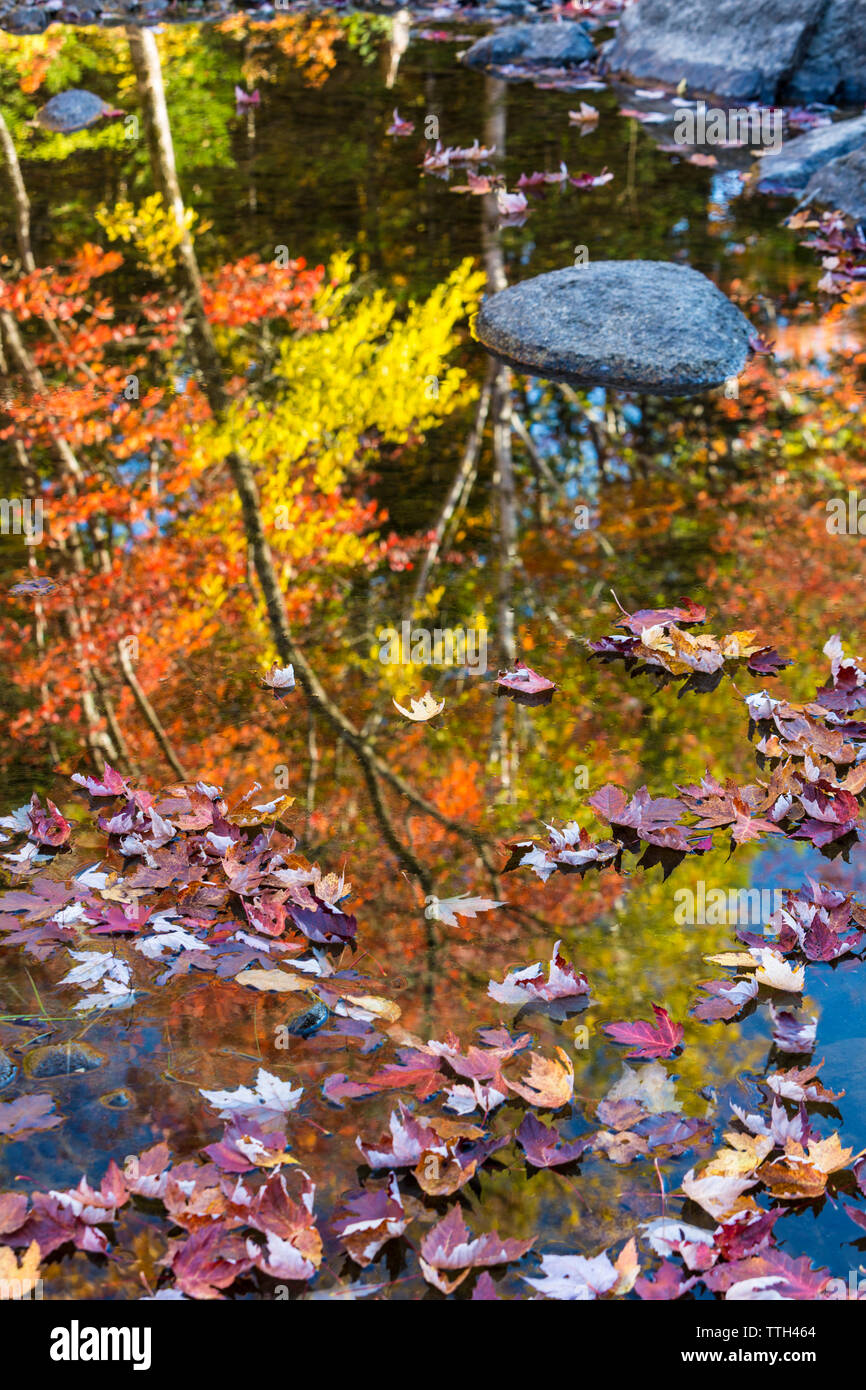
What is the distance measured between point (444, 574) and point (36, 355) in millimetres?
3467

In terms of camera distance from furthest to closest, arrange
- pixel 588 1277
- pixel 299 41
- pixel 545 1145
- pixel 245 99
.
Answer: pixel 299 41, pixel 245 99, pixel 545 1145, pixel 588 1277

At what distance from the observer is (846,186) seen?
8.85 meters

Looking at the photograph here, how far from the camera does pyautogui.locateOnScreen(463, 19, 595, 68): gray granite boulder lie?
46.3ft

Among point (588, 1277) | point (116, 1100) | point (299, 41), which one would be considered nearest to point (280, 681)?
point (116, 1100)

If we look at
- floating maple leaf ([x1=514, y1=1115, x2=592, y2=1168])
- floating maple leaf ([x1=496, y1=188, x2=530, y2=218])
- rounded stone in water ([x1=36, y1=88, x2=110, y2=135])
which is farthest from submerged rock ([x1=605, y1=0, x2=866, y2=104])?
floating maple leaf ([x1=514, y1=1115, x2=592, y2=1168])

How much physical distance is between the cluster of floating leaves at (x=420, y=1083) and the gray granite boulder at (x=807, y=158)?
296 inches

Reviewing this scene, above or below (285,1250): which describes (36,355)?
above

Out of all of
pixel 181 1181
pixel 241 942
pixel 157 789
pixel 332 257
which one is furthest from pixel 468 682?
pixel 332 257

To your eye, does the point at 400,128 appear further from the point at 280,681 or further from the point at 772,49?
the point at 280,681

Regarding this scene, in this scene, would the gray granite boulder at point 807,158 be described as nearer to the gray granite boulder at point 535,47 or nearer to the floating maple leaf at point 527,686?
the gray granite boulder at point 535,47

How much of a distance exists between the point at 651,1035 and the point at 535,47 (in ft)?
46.2

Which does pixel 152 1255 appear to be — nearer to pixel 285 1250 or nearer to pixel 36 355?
pixel 285 1250

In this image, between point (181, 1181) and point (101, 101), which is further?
point (101, 101)

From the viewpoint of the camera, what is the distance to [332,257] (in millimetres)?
8406
